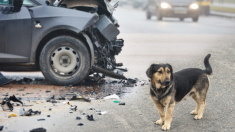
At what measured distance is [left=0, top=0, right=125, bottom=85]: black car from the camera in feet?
27.3

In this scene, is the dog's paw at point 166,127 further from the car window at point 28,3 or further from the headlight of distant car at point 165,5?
the headlight of distant car at point 165,5

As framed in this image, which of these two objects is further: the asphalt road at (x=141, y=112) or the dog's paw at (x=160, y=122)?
the dog's paw at (x=160, y=122)

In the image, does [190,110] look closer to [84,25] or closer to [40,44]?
[84,25]

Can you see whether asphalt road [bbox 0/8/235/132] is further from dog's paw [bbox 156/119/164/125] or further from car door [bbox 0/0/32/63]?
car door [bbox 0/0/32/63]

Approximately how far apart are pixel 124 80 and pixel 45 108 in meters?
2.69

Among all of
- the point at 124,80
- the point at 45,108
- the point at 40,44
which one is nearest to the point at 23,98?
the point at 45,108


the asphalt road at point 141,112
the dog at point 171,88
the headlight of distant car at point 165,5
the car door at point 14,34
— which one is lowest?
the asphalt road at point 141,112

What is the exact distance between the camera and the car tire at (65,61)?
8.41 m

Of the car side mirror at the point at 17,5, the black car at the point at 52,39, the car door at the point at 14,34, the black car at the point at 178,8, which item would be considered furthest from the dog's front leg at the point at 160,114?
the black car at the point at 178,8

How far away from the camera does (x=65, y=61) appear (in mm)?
8453

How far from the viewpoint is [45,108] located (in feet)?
22.3

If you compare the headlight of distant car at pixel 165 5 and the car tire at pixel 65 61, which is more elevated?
the headlight of distant car at pixel 165 5

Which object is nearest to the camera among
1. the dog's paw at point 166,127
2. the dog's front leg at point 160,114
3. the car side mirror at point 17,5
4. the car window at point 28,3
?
the dog's paw at point 166,127

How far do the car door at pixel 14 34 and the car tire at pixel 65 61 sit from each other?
0.35 m
